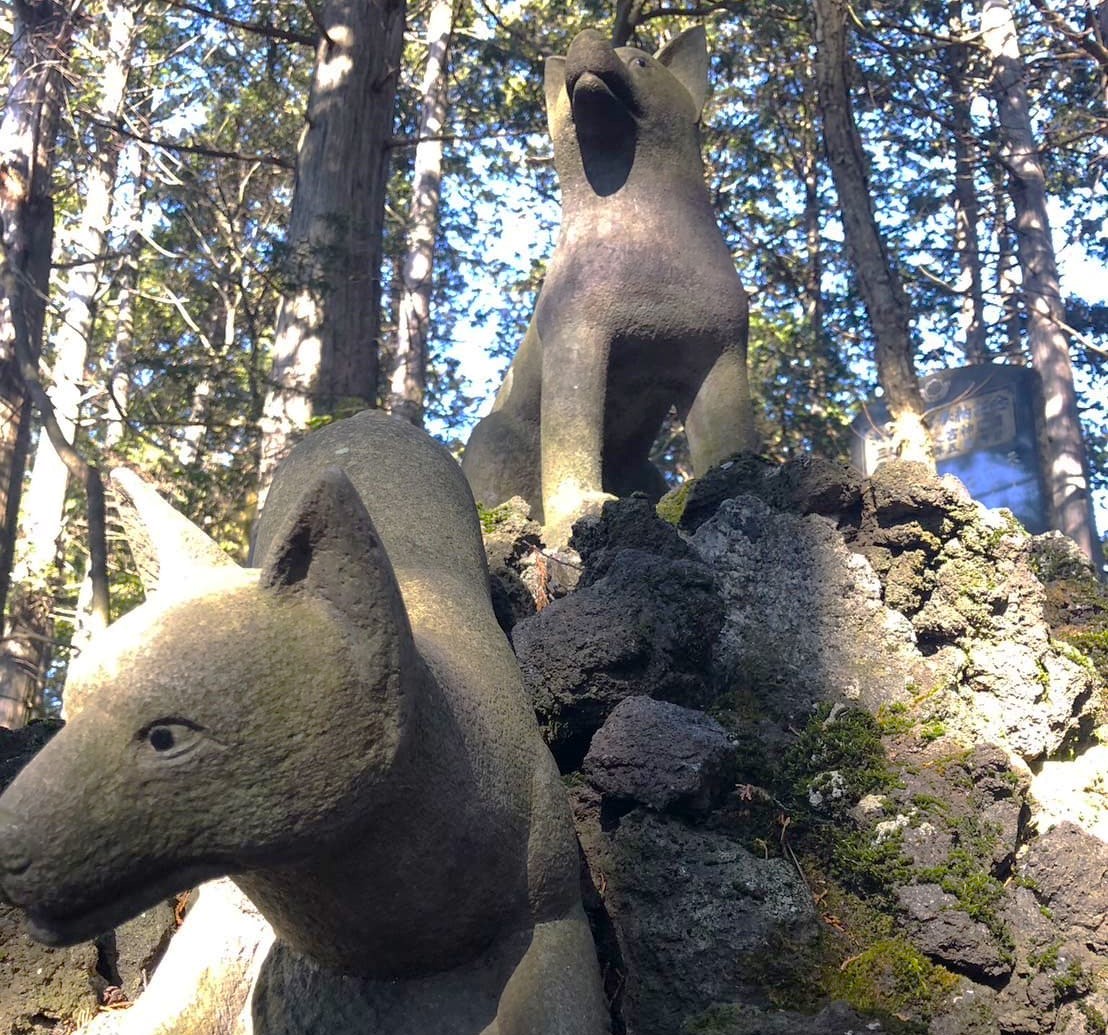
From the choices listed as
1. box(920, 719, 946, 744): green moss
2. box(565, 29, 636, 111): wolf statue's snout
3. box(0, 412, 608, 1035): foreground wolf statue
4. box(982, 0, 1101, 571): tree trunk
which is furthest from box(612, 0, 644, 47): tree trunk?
box(0, 412, 608, 1035): foreground wolf statue

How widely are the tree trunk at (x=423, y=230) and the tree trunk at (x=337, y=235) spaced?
3.45 metres

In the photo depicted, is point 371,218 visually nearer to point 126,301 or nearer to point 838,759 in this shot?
point 838,759

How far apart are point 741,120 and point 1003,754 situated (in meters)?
12.2

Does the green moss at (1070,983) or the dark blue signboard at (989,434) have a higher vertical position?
the dark blue signboard at (989,434)

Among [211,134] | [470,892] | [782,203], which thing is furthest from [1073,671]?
[211,134]

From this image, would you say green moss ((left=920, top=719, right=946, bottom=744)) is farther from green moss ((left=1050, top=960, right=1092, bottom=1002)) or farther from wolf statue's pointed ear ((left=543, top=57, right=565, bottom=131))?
wolf statue's pointed ear ((left=543, top=57, right=565, bottom=131))

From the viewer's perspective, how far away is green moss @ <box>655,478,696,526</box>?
4.45 metres

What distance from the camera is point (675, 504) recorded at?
4.57m

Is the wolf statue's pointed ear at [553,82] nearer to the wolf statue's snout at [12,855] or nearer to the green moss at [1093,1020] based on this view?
the green moss at [1093,1020]

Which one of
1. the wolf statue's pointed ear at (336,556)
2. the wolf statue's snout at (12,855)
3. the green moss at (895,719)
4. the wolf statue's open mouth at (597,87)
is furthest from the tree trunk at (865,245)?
the wolf statue's snout at (12,855)

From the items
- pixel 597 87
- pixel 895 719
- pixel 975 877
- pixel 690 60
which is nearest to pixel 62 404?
pixel 690 60

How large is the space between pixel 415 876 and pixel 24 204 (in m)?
7.90

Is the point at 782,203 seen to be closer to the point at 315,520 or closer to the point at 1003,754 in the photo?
the point at 1003,754

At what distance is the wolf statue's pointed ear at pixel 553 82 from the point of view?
5.00 meters
